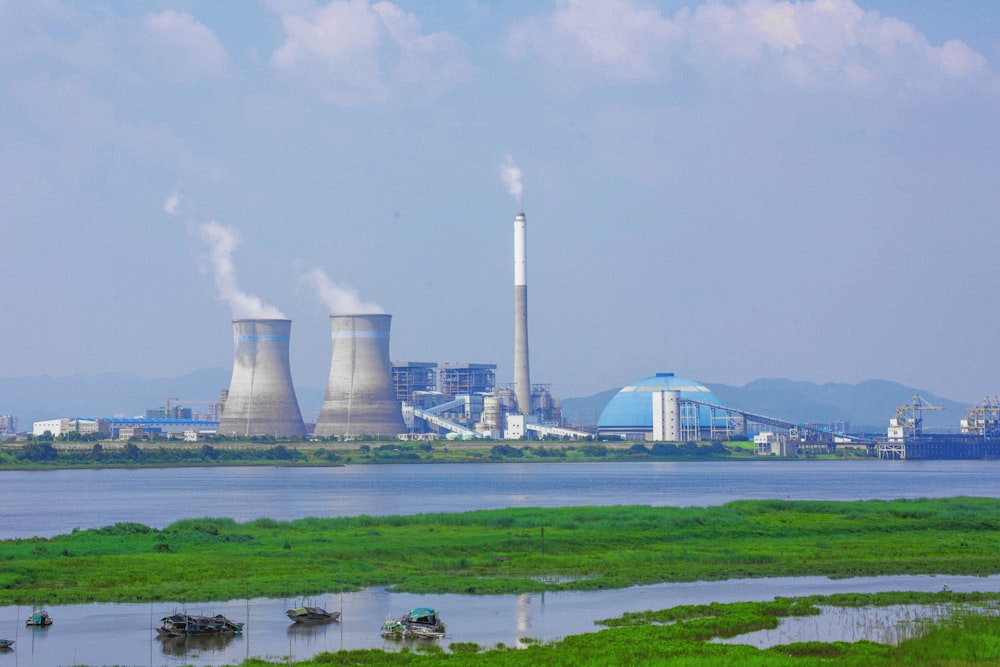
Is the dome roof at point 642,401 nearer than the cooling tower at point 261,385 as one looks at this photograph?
No

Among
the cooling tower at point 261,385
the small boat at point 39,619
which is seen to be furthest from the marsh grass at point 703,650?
the cooling tower at point 261,385

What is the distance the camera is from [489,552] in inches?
1164

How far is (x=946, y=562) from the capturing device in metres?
28.2

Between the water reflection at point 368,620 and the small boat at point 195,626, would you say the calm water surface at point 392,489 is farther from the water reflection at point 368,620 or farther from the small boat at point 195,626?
the small boat at point 195,626

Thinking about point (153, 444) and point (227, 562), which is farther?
point (153, 444)

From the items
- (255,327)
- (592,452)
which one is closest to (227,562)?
(255,327)

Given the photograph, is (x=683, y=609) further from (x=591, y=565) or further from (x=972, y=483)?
(x=972, y=483)

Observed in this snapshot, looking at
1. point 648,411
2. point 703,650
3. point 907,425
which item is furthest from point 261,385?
point 703,650

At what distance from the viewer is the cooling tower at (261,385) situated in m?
84.7

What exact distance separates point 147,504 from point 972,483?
3959 centimetres

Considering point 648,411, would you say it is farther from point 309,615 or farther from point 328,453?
point 309,615

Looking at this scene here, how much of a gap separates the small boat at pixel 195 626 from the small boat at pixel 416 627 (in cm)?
223

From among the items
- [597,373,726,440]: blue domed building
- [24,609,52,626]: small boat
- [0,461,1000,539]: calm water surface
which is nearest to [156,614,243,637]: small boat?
[24,609,52,626]: small boat

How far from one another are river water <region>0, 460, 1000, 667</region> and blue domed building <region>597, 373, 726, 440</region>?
28.6ft
